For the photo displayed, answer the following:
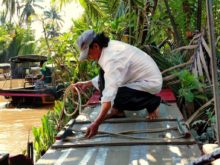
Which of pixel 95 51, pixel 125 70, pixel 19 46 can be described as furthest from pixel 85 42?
pixel 19 46

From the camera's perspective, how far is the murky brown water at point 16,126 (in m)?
9.62

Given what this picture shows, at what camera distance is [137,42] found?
255 inches

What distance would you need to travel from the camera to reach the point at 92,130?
3.34 meters

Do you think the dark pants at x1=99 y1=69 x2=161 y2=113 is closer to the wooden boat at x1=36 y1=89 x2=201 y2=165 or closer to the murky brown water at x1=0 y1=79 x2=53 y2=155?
the wooden boat at x1=36 y1=89 x2=201 y2=165

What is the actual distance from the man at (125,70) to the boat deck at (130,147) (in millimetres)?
240

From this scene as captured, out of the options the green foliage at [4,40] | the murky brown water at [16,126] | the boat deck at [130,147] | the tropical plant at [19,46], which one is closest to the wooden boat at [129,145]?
the boat deck at [130,147]

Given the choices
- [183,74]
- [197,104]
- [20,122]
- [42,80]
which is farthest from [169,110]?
[42,80]

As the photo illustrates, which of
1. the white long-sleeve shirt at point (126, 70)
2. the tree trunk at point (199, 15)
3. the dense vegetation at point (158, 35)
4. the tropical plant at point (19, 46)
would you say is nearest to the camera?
the white long-sleeve shirt at point (126, 70)

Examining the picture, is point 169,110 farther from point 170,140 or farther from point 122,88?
point 170,140

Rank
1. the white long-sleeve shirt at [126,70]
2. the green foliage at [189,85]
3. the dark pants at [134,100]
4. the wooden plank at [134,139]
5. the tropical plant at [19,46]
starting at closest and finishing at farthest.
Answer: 1. the wooden plank at [134,139]
2. the white long-sleeve shirt at [126,70]
3. the dark pants at [134,100]
4. the green foliage at [189,85]
5. the tropical plant at [19,46]

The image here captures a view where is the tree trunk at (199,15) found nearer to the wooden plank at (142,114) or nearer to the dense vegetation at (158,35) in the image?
the dense vegetation at (158,35)

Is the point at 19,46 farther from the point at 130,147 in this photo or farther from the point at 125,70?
the point at 130,147

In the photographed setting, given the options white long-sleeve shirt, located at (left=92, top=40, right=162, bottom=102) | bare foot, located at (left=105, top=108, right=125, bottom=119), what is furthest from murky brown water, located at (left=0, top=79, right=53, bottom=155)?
white long-sleeve shirt, located at (left=92, top=40, right=162, bottom=102)

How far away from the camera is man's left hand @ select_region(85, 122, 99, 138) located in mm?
3332
